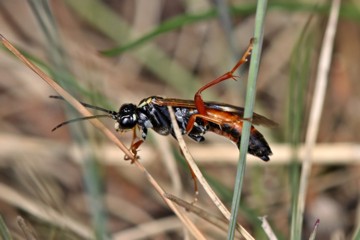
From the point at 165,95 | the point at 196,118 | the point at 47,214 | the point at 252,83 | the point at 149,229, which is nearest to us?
the point at 252,83

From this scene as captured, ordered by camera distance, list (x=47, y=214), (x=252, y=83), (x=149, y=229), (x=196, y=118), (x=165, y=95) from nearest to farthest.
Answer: (x=252, y=83)
(x=47, y=214)
(x=196, y=118)
(x=149, y=229)
(x=165, y=95)

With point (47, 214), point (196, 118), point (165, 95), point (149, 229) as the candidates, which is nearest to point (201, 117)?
point (196, 118)

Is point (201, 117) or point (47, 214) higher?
point (201, 117)

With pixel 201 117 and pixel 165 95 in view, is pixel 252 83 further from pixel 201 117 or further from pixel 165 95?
pixel 165 95

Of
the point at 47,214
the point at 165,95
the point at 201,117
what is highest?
the point at 165,95

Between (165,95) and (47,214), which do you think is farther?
(165,95)

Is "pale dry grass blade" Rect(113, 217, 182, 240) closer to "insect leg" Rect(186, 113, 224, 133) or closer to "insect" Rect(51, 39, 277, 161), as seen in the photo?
"insect" Rect(51, 39, 277, 161)

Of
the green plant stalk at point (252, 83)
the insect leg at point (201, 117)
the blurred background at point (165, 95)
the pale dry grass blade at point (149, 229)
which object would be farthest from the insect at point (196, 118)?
the pale dry grass blade at point (149, 229)
